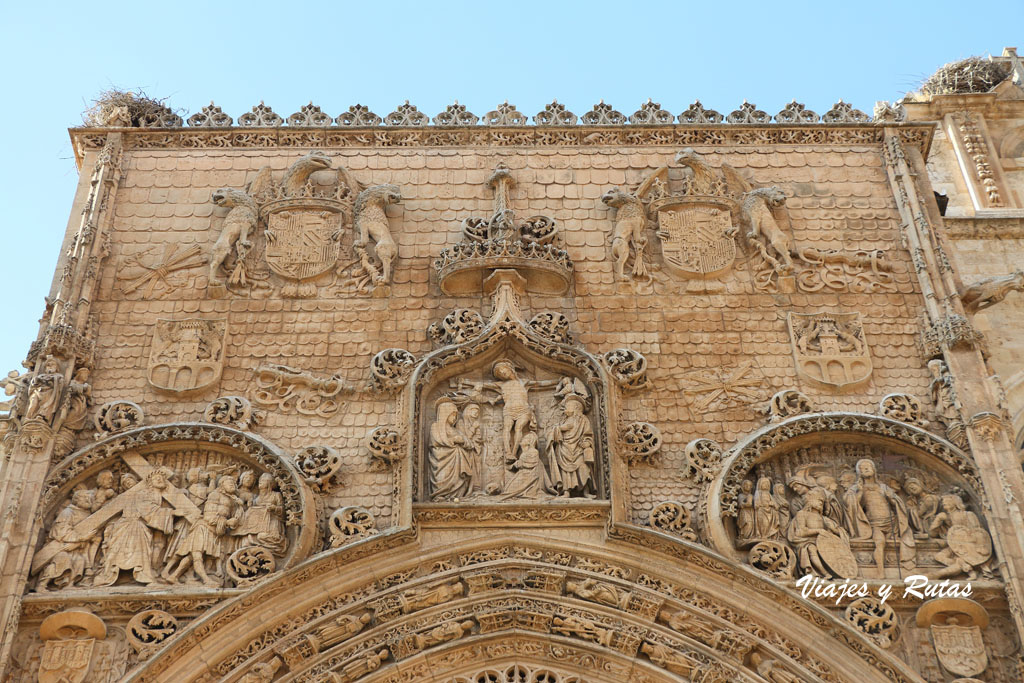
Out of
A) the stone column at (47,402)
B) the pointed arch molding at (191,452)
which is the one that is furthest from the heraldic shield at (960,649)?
the stone column at (47,402)

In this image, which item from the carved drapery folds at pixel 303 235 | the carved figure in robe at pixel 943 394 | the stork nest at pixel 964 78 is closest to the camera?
the carved figure in robe at pixel 943 394

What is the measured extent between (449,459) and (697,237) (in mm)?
3342

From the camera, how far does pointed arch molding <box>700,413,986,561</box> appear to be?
11.2 metres

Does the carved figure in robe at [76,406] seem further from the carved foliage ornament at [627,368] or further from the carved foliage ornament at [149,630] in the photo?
the carved foliage ornament at [627,368]

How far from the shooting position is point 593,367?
Answer: 470 inches

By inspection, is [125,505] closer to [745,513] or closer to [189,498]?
[189,498]

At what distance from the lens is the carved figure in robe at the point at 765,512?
1101cm

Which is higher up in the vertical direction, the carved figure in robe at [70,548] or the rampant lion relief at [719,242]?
the rampant lion relief at [719,242]

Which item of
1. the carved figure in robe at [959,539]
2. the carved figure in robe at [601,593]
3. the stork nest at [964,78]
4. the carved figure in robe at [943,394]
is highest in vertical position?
the stork nest at [964,78]

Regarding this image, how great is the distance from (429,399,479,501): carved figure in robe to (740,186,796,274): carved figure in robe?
129 inches

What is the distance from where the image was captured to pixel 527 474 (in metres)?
11.3

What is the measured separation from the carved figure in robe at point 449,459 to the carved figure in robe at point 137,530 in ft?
6.74

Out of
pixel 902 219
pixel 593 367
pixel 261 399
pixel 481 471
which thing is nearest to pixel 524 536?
pixel 481 471

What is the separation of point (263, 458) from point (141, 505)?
3.24 ft
